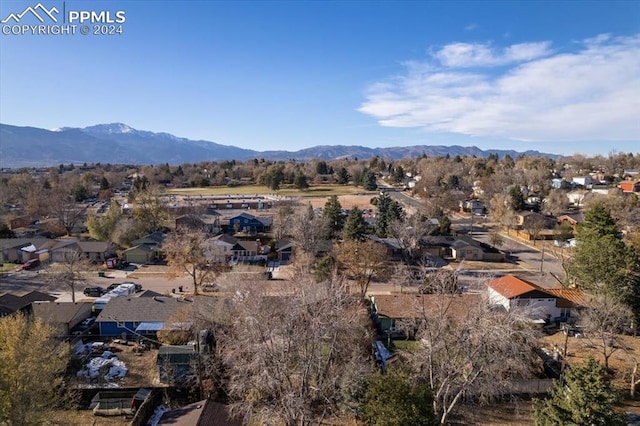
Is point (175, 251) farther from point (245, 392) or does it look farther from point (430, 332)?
point (430, 332)

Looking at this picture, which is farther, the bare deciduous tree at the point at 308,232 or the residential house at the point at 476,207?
the residential house at the point at 476,207

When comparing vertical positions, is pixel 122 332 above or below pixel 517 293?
below

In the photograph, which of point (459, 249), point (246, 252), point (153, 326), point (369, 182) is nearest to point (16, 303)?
point (153, 326)

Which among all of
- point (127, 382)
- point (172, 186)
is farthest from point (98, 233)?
point (172, 186)

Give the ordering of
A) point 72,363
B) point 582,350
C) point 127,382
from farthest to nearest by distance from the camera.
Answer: point 582,350
point 72,363
point 127,382

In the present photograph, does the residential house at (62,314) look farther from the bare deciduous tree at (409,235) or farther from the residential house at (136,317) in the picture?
the bare deciduous tree at (409,235)

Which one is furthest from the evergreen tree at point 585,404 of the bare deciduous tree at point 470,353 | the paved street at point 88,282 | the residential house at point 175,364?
the paved street at point 88,282
